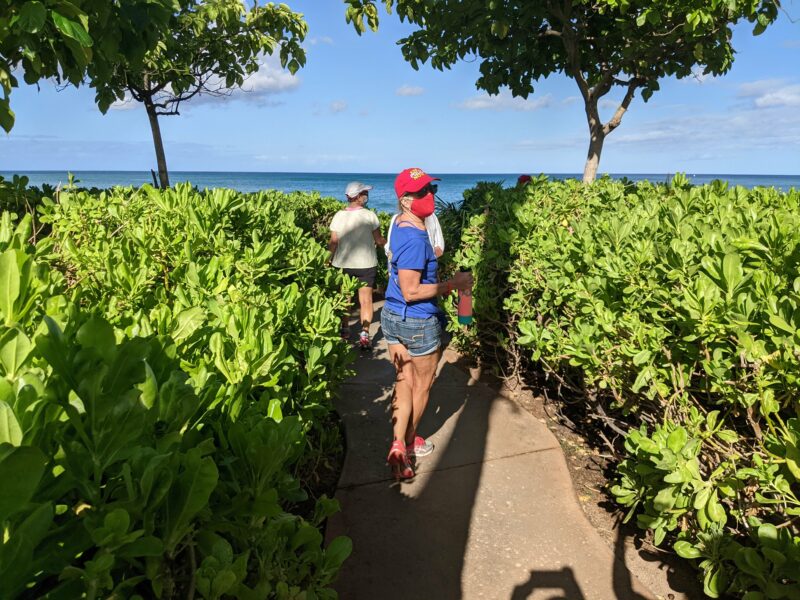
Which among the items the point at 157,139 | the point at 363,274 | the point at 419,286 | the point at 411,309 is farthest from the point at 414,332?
the point at 157,139

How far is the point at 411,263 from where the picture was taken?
11.5 feet

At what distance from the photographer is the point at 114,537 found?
882 mm

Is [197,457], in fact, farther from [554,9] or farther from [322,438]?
[554,9]

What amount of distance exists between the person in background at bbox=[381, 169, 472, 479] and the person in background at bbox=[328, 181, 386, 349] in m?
2.62

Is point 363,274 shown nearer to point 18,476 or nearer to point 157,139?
point 18,476

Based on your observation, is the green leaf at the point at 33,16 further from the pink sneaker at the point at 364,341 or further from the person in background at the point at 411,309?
the pink sneaker at the point at 364,341

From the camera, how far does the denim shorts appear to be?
3752mm

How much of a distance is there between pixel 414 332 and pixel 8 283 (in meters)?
2.66

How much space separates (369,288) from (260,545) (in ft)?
17.4

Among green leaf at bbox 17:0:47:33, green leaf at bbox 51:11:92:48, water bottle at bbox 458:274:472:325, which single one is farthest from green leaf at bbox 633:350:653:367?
green leaf at bbox 17:0:47:33

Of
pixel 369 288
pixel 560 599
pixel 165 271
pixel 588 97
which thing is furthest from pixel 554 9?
pixel 560 599

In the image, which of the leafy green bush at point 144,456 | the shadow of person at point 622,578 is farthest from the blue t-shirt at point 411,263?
the shadow of person at point 622,578

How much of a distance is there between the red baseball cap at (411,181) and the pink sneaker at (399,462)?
174 cm

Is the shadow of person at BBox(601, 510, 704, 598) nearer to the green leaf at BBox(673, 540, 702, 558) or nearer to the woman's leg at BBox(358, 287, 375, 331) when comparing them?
the green leaf at BBox(673, 540, 702, 558)
